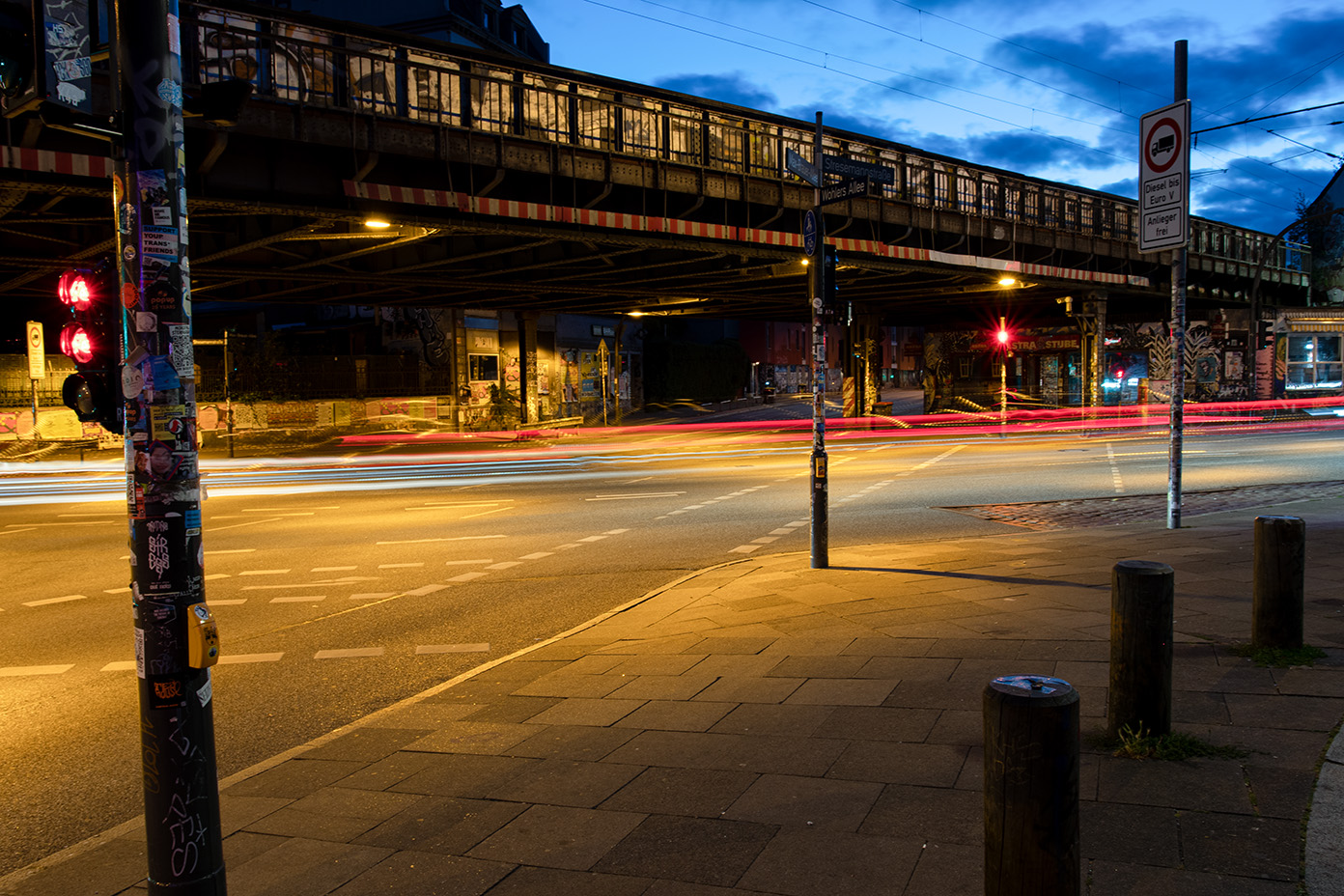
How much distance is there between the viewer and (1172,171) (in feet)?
31.0

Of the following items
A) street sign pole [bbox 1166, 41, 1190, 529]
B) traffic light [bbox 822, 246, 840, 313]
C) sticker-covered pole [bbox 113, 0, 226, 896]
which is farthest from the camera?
street sign pole [bbox 1166, 41, 1190, 529]

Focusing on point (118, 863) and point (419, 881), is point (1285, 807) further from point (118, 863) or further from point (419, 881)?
point (118, 863)

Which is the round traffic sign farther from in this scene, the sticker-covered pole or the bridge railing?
the sticker-covered pole

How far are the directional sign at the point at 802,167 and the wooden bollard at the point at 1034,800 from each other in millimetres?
7455

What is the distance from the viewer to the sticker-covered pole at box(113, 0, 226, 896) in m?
3.05

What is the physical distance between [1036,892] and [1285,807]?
63.1 inches

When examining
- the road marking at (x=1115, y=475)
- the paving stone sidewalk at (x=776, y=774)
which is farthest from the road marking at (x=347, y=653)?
the road marking at (x=1115, y=475)

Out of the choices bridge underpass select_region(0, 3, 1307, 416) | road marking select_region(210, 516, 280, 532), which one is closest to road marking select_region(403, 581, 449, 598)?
bridge underpass select_region(0, 3, 1307, 416)

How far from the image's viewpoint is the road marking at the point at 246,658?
7.12 meters

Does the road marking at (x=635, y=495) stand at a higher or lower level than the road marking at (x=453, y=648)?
higher

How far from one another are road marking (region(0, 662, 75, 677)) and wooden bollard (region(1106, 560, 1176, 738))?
6.92 meters

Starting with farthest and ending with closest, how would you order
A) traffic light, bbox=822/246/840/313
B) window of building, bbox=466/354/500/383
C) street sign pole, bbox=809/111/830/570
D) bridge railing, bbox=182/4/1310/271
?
1. window of building, bbox=466/354/500/383
2. bridge railing, bbox=182/4/1310/271
3. traffic light, bbox=822/246/840/313
4. street sign pole, bbox=809/111/830/570

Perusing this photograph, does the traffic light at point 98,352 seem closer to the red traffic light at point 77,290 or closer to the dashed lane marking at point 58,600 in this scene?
the red traffic light at point 77,290

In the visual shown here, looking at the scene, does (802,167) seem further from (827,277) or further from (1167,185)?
(1167,185)
